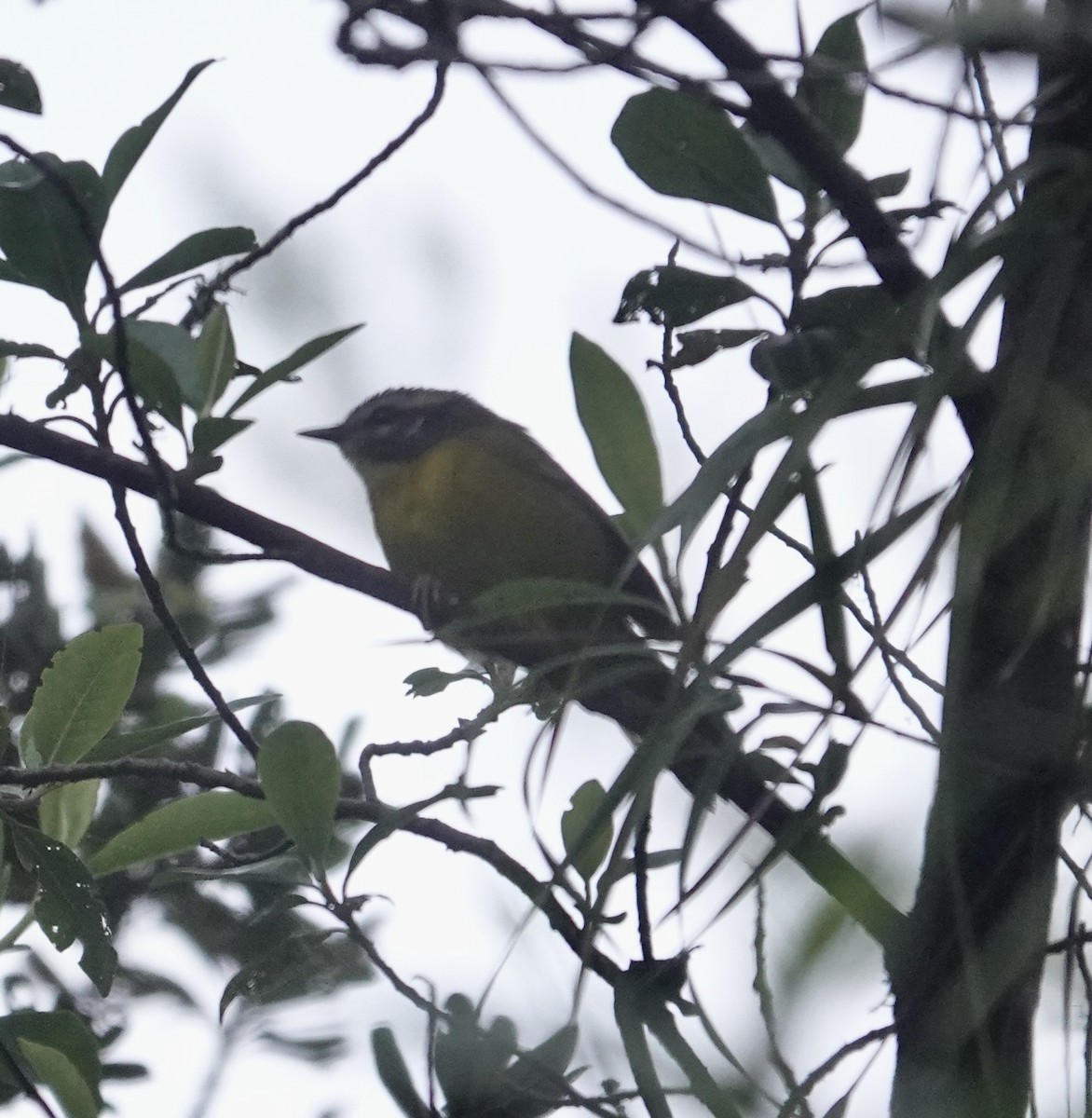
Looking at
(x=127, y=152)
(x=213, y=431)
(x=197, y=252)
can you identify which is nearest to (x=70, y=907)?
(x=213, y=431)

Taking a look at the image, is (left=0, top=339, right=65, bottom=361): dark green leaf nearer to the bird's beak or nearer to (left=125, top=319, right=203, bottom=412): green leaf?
(left=125, top=319, right=203, bottom=412): green leaf

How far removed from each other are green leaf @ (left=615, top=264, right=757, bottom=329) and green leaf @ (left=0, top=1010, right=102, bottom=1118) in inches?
50.2

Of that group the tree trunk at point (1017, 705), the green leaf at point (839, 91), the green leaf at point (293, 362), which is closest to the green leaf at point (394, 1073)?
the tree trunk at point (1017, 705)

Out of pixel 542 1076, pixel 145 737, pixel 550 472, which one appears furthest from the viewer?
pixel 550 472

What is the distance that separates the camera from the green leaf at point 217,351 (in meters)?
2.54

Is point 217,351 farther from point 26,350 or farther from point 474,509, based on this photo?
point 474,509

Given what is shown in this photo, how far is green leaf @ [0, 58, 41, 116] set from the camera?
2.22m

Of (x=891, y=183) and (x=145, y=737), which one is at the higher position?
(x=891, y=183)

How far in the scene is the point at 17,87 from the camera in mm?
2227

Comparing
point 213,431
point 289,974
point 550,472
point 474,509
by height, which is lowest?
point 289,974

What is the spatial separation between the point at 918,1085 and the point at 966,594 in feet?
1.79

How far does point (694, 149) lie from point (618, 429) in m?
0.40

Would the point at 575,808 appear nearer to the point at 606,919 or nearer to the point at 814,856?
the point at 606,919

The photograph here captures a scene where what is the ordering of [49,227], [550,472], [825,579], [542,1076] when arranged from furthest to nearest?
[550,472], [49,227], [542,1076], [825,579]
